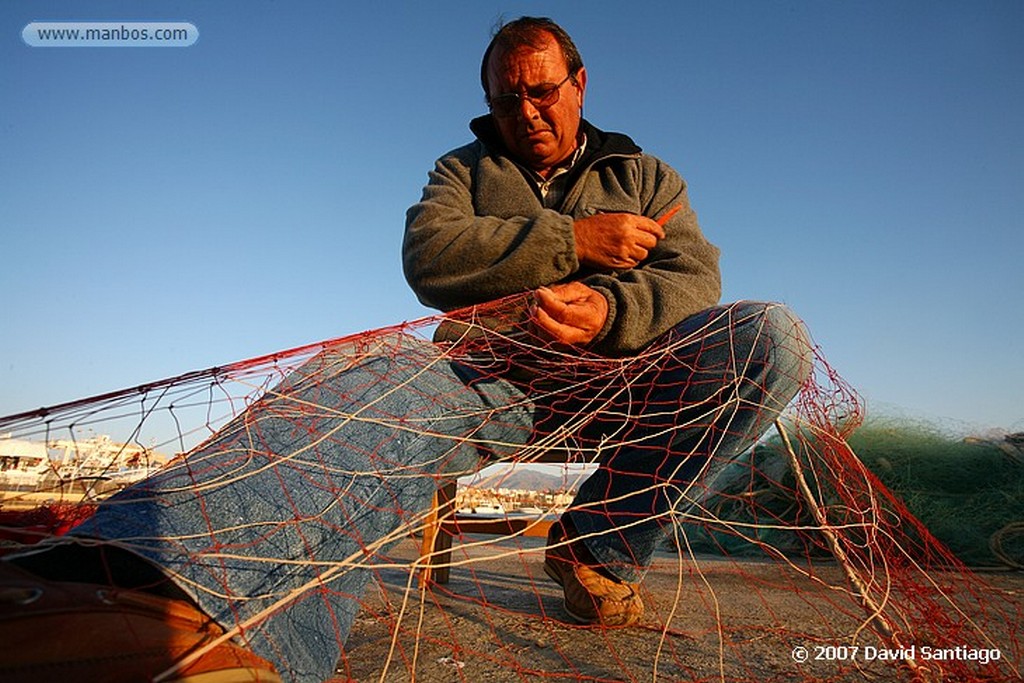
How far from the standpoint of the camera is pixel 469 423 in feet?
4.93

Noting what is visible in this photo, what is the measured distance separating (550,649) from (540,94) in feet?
4.70

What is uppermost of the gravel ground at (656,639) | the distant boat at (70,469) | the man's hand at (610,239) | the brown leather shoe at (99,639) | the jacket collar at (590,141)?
the jacket collar at (590,141)

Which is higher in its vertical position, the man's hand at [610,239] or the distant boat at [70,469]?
→ the man's hand at [610,239]

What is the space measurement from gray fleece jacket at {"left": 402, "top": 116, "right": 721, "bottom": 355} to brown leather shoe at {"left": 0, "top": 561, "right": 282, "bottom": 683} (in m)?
1.09

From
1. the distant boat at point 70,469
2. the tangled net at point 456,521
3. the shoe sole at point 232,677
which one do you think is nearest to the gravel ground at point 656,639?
the tangled net at point 456,521

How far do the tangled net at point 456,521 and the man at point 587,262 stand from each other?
→ 0.19 ft

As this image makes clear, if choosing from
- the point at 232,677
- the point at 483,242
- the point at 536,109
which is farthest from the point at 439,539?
the point at 232,677

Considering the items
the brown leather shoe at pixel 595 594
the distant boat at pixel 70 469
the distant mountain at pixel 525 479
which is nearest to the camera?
the distant boat at pixel 70 469

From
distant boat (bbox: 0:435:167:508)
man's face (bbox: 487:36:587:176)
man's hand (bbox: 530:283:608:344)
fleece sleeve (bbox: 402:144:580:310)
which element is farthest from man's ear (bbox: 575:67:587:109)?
distant boat (bbox: 0:435:167:508)

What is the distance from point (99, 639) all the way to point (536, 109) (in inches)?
64.3

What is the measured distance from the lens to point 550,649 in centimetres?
142

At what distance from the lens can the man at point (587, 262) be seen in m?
1.54

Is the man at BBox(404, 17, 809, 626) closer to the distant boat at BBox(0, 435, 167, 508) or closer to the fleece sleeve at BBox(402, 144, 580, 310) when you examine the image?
the fleece sleeve at BBox(402, 144, 580, 310)

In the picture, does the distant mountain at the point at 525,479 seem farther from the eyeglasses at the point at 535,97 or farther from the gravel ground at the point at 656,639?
the eyeglasses at the point at 535,97
